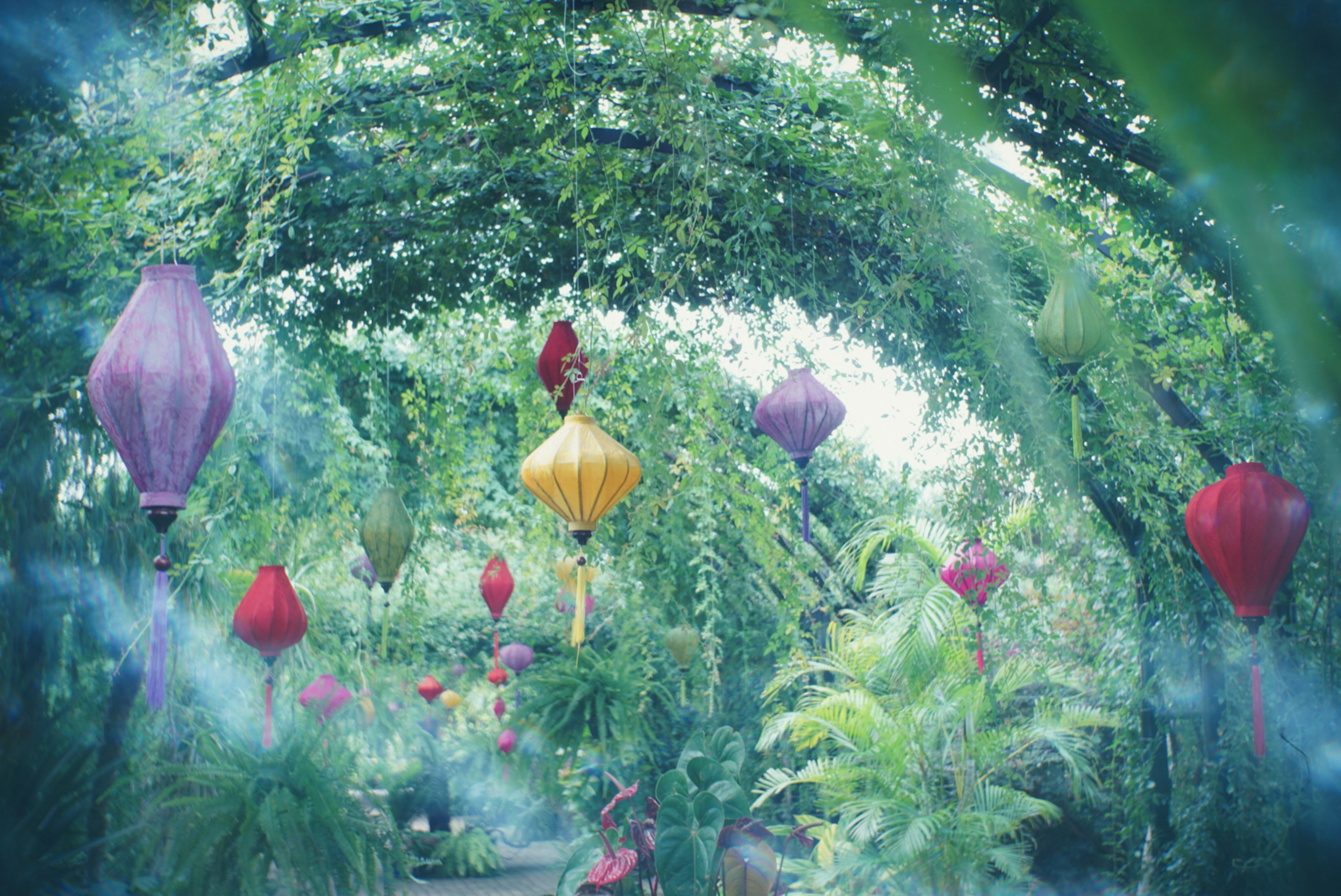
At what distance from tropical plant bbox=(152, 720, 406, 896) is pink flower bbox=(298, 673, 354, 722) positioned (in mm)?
284

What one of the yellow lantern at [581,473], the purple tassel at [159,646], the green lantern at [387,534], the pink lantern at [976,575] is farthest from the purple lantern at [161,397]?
the pink lantern at [976,575]

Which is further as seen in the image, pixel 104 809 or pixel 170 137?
pixel 104 809

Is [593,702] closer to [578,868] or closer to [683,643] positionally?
[683,643]

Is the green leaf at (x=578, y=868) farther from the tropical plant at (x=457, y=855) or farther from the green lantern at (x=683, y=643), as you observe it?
the tropical plant at (x=457, y=855)

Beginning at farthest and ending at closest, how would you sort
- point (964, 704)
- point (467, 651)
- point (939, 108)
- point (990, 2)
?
1. point (467, 651)
2. point (964, 704)
3. point (990, 2)
4. point (939, 108)

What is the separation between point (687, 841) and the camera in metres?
2.97

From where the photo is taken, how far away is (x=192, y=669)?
3574 mm

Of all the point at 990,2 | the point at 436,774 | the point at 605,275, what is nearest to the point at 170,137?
the point at 605,275

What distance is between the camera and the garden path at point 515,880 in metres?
5.18

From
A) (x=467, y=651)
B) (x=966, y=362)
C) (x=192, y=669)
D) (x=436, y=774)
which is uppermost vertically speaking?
(x=966, y=362)

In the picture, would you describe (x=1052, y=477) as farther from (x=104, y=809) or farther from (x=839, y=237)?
(x=104, y=809)

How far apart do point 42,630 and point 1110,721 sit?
384 cm

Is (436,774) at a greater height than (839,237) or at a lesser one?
lesser

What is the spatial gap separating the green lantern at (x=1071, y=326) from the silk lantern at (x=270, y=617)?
2.30 metres
